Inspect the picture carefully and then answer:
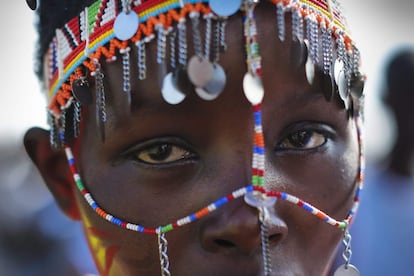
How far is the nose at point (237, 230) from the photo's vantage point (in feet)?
5.21

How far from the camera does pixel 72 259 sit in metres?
4.33

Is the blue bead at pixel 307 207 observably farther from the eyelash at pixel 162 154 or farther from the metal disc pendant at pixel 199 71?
the metal disc pendant at pixel 199 71

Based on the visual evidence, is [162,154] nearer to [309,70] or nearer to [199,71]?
[199,71]

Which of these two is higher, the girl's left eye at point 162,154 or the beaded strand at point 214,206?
the girl's left eye at point 162,154

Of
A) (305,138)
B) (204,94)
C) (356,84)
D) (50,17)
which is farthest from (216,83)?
(50,17)

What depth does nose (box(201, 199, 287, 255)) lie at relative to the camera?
159 cm

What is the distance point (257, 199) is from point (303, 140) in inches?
12.0

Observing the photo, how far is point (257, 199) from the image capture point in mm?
1615

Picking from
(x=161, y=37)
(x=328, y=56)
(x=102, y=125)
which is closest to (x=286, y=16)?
(x=328, y=56)

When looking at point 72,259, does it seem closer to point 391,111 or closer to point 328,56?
point 391,111

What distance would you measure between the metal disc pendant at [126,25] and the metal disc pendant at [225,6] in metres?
0.20

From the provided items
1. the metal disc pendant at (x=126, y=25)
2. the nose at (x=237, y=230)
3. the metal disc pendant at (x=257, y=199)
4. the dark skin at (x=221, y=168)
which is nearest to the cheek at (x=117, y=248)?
the dark skin at (x=221, y=168)

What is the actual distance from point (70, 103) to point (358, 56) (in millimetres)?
842

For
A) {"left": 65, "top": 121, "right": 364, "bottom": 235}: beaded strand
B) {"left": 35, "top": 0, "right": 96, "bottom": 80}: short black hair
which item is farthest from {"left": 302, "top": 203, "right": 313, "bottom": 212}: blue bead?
{"left": 35, "top": 0, "right": 96, "bottom": 80}: short black hair
